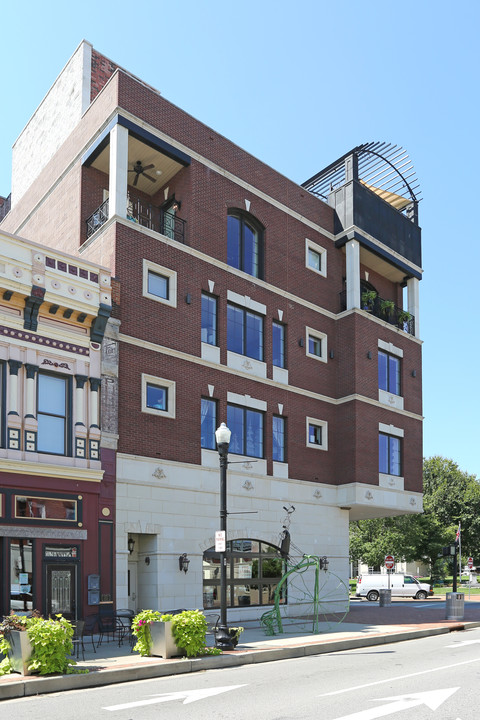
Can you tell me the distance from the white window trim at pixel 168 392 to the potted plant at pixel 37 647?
10148 mm

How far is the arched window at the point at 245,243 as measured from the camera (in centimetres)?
2861

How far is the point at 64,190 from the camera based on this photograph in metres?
27.6

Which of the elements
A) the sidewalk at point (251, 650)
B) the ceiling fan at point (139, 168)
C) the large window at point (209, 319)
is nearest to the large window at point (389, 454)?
the sidewalk at point (251, 650)

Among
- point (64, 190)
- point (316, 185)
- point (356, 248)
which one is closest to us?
point (64, 190)

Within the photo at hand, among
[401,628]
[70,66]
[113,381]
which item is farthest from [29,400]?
[70,66]

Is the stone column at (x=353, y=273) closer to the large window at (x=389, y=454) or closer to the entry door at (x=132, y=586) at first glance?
the large window at (x=389, y=454)

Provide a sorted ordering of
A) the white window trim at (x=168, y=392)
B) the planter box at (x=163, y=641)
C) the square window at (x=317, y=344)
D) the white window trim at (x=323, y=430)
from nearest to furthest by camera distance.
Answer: the planter box at (x=163, y=641)
the white window trim at (x=168, y=392)
the white window trim at (x=323, y=430)
the square window at (x=317, y=344)

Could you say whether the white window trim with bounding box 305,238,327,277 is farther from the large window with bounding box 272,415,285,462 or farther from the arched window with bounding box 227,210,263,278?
the large window with bounding box 272,415,285,462

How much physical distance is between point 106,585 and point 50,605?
182 cm

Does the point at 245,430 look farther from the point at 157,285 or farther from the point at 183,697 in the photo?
the point at 183,697

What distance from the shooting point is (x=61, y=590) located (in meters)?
20.2

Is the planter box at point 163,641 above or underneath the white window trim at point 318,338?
underneath

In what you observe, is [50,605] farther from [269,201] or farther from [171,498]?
[269,201]

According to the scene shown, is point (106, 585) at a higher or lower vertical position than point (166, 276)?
lower
